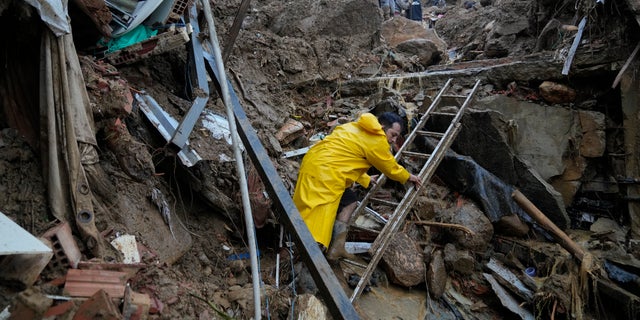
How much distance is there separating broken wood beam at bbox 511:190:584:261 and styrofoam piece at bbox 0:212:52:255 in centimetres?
527

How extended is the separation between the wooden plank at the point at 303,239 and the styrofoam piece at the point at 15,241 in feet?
4.81

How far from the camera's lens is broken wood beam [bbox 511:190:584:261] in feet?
15.8

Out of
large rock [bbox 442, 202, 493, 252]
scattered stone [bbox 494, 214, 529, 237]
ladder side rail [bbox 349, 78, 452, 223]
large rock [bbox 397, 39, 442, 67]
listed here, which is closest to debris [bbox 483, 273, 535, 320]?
large rock [bbox 442, 202, 493, 252]

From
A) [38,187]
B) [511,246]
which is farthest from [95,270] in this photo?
[511,246]

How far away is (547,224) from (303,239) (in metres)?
4.03

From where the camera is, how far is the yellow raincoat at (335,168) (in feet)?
11.9

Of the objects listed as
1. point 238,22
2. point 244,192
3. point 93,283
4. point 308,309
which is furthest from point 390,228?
point 238,22

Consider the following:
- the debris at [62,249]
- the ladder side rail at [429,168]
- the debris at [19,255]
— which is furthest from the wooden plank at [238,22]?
the debris at [19,255]

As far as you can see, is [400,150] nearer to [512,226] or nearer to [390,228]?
[390,228]

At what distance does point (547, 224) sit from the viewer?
496 centimetres

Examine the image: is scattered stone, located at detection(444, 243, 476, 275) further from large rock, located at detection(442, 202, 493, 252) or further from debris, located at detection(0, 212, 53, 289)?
debris, located at detection(0, 212, 53, 289)

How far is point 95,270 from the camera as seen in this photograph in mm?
1944

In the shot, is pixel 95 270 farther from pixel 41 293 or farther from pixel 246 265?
pixel 246 265

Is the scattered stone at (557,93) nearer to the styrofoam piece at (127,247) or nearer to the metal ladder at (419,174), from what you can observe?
the metal ladder at (419,174)
